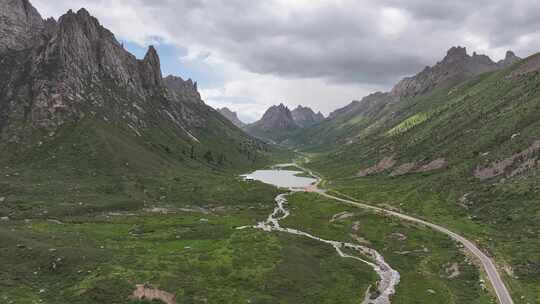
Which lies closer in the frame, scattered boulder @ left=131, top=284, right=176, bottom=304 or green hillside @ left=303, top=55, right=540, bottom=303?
scattered boulder @ left=131, top=284, right=176, bottom=304

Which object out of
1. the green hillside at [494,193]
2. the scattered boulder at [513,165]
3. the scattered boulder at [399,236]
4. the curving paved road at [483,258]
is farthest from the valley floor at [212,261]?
the scattered boulder at [513,165]

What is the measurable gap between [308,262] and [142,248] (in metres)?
37.7

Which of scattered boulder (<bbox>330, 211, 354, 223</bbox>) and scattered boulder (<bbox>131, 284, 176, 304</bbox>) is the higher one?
scattered boulder (<bbox>330, 211, 354, 223</bbox>)

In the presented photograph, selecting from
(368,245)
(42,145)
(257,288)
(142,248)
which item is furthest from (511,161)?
(42,145)

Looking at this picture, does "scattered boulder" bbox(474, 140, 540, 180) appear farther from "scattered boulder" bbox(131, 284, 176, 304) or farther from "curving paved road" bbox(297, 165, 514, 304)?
"scattered boulder" bbox(131, 284, 176, 304)

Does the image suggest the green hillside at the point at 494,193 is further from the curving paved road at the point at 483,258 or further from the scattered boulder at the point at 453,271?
the scattered boulder at the point at 453,271

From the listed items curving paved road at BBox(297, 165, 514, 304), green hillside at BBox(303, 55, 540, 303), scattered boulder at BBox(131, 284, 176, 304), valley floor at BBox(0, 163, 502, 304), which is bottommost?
scattered boulder at BBox(131, 284, 176, 304)

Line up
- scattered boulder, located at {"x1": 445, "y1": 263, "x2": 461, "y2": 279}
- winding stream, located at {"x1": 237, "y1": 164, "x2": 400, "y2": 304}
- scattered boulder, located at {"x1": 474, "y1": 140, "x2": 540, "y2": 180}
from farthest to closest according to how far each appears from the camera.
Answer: scattered boulder, located at {"x1": 474, "y1": 140, "x2": 540, "y2": 180}
scattered boulder, located at {"x1": 445, "y1": 263, "x2": 461, "y2": 279}
winding stream, located at {"x1": 237, "y1": 164, "x2": 400, "y2": 304}

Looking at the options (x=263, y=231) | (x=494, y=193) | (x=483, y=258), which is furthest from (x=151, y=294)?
(x=494, y=193)

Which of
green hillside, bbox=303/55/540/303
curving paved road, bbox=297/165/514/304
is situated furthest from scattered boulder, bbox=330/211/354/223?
green hillside, bbox=303/55/540/303

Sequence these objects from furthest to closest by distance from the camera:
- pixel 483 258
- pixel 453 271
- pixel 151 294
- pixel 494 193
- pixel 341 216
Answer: pixel 341 216 < pixel 494 193 < pixel 483 258 < pixel 453 271 < pixel 151 294

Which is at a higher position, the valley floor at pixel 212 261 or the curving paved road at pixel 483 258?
the curving paved road at pixel 483 258

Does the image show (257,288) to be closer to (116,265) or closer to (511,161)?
(116,265)

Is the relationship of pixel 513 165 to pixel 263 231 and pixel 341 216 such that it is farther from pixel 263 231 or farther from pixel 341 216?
pixel 263 231
